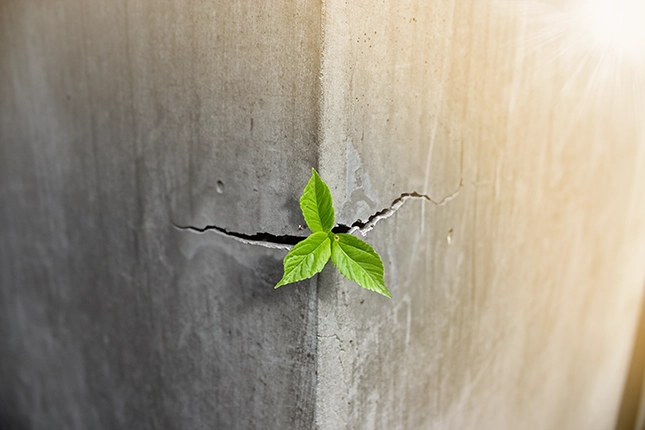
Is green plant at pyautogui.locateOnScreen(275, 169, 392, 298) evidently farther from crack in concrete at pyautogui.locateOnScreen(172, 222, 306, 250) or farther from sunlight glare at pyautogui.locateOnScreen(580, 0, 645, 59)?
sunlight glare at pyautogui.locateOnScreen(580, 0, 645, 59)

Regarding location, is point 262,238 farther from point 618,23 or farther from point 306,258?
point 618,23

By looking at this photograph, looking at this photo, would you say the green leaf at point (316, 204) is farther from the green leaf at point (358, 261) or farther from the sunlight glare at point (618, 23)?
the sunlight glare at point (618, 23)

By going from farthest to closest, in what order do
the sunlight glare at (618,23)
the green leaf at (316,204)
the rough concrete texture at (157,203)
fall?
the sunlight glare at (618,23), the rough concrete texture at (157,203), the green leaf at (316,204)

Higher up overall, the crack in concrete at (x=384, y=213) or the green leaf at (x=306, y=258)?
the crack in concrete at (x=384, y=213)

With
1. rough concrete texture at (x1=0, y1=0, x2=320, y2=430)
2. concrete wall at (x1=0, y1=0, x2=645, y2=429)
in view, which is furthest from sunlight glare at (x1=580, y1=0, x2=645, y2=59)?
rough concrete texture at (x1=0, y1=0, x2=320, y2=430)

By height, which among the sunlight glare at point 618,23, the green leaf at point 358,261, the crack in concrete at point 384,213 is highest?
the sunlight glare at point 618,23

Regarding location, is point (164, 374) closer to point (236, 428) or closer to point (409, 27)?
point (236, 428)

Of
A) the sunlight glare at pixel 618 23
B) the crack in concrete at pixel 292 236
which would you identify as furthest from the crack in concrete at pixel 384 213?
the sunlight glare at pixel 618 23

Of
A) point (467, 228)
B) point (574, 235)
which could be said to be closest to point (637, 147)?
point (574, 235)
